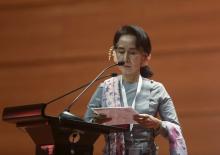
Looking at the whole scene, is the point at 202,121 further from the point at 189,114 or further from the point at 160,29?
the point at 160,29

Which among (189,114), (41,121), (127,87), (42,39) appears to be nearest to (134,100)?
(127,87)

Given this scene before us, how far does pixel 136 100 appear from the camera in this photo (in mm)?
1853

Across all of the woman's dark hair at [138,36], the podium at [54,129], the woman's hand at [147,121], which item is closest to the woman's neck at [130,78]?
the woman's dark hair at [138,36]

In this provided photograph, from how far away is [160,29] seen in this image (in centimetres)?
297

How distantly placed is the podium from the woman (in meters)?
0.24

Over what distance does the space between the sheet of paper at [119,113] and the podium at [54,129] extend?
6 centimetres

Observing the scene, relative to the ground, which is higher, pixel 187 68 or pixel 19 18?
pixel 19 18

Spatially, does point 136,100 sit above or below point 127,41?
below

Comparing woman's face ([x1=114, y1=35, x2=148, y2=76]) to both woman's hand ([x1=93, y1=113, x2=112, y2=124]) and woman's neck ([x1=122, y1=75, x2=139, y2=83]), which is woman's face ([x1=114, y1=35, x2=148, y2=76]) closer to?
woman's neck ([x1=122, y1=75, x2=139, y2=83])

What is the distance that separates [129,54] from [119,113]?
382 mm

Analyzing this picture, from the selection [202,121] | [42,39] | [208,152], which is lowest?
[208,152]

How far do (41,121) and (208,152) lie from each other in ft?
5.56

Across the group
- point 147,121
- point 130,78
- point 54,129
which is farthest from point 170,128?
point 54,129

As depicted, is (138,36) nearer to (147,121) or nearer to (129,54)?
(129,54)
